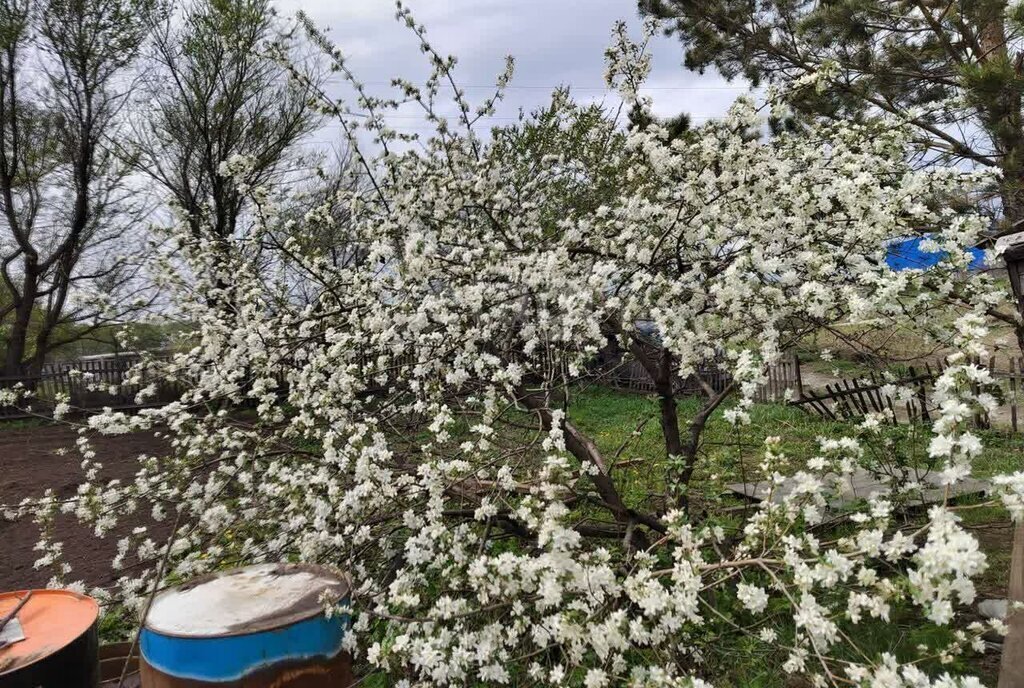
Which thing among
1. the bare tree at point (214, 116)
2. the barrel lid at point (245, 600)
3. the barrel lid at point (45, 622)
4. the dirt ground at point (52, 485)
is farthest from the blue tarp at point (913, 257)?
the bare tree at point (214, 116)

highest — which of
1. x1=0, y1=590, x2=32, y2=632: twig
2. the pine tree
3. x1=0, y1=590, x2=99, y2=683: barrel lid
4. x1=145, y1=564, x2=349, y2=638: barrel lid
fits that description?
the pine tree

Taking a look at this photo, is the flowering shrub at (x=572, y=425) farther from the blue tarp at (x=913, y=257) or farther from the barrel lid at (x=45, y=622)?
the barrel lid at (x=45, y=622)

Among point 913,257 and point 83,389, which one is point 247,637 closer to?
point 913,257

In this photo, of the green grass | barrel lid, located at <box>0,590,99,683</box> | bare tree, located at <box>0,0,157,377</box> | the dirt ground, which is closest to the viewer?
barrel lid, located at <box>0,590,99,683</box>

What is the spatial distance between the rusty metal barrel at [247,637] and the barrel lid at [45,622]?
1.36 ft

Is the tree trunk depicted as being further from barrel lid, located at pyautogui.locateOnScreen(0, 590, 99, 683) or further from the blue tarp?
the blue tarp

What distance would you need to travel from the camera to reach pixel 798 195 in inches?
141

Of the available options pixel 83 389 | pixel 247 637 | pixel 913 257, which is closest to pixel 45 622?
pixel 247 637

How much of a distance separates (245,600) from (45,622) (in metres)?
0.98

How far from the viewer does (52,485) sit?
820cm

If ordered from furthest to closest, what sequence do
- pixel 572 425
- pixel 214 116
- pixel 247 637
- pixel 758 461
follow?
pixel 214 116
pixel 758 461
pixel 572 425
pixel 247 637

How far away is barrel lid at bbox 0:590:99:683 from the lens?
2676 mm

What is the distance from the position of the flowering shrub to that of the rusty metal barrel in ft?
0.62

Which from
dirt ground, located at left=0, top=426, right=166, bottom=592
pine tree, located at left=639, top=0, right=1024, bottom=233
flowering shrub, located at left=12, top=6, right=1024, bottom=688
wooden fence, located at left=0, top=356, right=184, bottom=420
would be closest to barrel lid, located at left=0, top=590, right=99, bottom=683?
flowering shrub, located at left=12, top=6, right=1024, bottom=688
